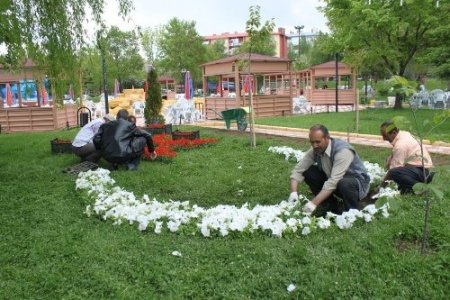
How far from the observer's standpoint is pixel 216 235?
183 inches

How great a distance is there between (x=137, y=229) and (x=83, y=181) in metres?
2.25

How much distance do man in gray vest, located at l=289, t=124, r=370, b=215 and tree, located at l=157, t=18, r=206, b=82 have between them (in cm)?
4081

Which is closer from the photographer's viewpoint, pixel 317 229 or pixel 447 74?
pixel 317 229

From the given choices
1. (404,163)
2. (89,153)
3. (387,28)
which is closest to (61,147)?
(89,153)

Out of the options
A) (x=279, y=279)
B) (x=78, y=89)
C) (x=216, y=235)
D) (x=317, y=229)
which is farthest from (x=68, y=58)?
(x=279, y=279)

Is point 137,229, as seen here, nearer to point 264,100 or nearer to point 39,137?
point 39,137

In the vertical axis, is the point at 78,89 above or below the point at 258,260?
above

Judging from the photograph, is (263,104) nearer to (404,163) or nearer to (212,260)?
(404,163)

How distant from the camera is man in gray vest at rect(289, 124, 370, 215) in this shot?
16.4ft

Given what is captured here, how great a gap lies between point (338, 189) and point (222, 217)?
4.14 feet

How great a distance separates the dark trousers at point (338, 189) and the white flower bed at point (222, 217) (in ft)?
0.69

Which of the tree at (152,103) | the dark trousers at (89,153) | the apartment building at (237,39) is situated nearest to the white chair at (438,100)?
the tree at (152,103)

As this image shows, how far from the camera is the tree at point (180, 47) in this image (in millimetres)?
45531

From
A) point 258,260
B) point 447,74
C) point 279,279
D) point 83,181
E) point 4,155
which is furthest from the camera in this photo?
point 447,74
